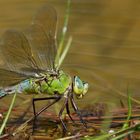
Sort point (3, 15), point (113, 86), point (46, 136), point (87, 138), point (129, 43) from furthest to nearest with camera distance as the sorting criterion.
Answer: point (3, 15)
point (129, 43)
point (113, 86)
point (46, 136)
point (87, 138)

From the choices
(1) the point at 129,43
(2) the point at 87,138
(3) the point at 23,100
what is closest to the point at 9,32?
(3) the point at 23,100

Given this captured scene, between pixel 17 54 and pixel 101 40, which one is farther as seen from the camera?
pixel 101 40

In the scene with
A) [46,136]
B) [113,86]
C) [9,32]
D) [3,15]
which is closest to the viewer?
[46,136]

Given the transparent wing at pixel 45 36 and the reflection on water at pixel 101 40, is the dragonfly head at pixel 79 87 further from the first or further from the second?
the reflection on water at pixel 101 40

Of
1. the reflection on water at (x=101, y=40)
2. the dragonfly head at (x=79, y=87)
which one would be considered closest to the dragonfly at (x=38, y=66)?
the dragonfly head at (x=79, y=87)

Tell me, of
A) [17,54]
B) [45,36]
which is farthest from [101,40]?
[17,54]

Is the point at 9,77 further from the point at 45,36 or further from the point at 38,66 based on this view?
the point at 45,36

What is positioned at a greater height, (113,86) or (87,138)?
(113,86)

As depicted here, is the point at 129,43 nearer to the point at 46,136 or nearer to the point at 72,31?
the point at 72,31
